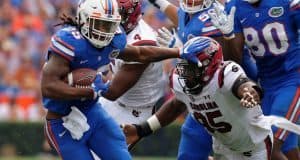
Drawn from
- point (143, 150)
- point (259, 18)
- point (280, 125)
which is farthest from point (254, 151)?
point (143, 150)

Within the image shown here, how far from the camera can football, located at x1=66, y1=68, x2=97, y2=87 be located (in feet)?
21.9

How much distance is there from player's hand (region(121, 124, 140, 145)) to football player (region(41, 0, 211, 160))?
788 mm

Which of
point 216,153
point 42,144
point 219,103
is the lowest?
point 42,144

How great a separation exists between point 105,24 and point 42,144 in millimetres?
6058

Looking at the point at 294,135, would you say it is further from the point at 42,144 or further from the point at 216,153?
the point at 42,144

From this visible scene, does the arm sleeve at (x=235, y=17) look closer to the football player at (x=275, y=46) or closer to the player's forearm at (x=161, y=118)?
the football player at (x=275, y=46)

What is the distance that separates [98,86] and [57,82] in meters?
0.30

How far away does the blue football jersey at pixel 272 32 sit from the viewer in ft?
24.8

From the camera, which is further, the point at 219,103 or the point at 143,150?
the point at 143,150

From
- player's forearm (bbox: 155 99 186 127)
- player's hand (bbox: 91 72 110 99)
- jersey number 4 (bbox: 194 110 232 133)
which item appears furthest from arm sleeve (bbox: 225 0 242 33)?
player's hand (bbox: 91 72 110 99)

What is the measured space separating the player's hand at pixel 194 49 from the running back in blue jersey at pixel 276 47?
0.93 m

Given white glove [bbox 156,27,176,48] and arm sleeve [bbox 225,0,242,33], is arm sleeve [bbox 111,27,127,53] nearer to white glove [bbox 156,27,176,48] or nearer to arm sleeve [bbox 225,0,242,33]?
white glove [bbox 156,27,176,48]

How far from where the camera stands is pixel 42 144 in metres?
12.6

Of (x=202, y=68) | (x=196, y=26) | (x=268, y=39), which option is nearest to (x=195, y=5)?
(x=196, y=26)
